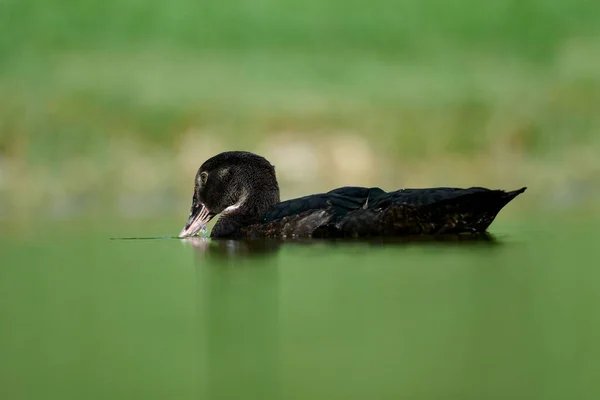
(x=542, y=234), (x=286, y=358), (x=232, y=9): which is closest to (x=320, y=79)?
(x=232, y=9)

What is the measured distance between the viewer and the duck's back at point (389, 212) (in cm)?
1012

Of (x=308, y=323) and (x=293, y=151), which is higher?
(x=293, y=151)

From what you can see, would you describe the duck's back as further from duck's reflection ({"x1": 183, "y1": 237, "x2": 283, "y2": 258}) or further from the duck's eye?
the duck's eye

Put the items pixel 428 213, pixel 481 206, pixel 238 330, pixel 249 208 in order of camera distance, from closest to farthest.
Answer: pixel 238 330, pixel 481 206, pixel 428 213, pixel 249 208

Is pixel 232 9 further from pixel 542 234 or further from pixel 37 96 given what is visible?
pixel 542 234

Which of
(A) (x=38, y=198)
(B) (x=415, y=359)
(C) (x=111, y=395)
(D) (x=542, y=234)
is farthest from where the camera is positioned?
(A) (x=38, y=198)

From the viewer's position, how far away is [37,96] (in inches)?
769

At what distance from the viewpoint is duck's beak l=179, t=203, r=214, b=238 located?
12133mm

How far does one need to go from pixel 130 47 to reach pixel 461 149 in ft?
18.5

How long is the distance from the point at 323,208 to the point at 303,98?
9.24m

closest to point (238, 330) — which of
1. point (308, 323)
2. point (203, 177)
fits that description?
point (308, 323)

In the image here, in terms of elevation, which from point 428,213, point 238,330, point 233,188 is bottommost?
point 238,330

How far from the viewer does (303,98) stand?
1988 cm

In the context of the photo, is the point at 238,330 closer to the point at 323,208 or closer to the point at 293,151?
the point at 323,208
